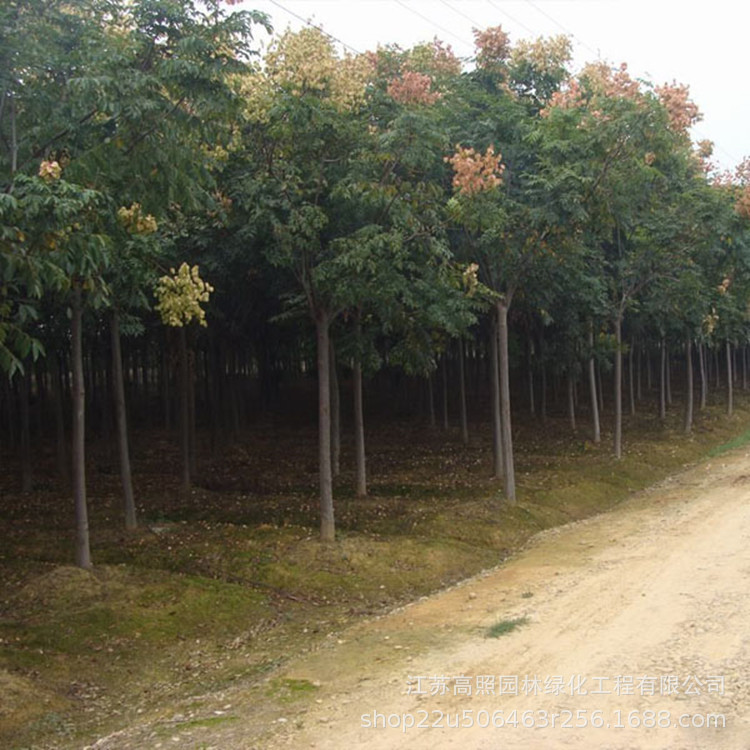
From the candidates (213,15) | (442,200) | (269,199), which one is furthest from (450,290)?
(213,15)

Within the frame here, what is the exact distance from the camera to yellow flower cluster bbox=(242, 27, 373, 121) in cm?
1199

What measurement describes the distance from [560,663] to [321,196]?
796 centimetres

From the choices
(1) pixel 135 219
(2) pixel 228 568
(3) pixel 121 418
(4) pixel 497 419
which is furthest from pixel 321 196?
(4) pixel 497 419

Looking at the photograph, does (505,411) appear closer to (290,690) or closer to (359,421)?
(359,421)

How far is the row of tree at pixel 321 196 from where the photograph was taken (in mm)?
8523

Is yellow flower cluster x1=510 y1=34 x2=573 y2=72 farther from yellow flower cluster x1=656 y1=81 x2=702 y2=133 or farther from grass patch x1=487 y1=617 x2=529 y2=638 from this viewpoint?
grass patch x1=487 y1=617 x2=529 y2=638

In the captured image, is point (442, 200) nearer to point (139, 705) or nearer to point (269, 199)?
point (269, 199)

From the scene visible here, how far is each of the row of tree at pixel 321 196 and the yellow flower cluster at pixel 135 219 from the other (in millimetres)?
25

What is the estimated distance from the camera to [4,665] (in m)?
8.13

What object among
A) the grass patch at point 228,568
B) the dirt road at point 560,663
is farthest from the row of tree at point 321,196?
the dirt road at point 560,663

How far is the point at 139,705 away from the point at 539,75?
15997mm

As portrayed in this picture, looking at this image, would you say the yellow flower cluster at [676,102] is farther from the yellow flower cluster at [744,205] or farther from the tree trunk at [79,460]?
the tree trunk at [79,460]

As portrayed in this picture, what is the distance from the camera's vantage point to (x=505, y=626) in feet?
29.8

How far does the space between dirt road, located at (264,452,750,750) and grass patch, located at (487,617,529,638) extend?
Result: 0.09m
